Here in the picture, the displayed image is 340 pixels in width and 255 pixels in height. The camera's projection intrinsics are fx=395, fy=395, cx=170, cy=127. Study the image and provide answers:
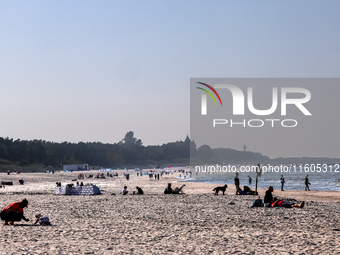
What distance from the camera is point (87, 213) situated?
15.3 meters

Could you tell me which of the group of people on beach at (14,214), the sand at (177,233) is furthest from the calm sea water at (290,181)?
the group of people on beach at (14,214)

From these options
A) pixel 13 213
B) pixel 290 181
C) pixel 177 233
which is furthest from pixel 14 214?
pixel 290 181

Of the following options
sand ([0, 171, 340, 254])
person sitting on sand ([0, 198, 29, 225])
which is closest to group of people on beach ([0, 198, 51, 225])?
person sitting on sand ([0, 198, 29, 225])

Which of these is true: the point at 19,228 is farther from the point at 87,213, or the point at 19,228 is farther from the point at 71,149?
the point at 71,149

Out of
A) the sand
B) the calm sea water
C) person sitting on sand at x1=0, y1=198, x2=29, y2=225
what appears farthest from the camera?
the calm sea water

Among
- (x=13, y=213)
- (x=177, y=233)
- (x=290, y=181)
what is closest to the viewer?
(x=177, y=233)

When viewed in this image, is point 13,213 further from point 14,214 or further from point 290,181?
point 290,181

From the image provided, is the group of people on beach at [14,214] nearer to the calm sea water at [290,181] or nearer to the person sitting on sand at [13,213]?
the person sitting on sand at [13,213]

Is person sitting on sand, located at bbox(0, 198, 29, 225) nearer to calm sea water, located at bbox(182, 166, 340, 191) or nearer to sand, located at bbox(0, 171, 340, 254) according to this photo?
sand, located at bbox(0, 171, 340, 254)

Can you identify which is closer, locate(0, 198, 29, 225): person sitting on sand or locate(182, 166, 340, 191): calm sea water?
locate(0, 198, 29, 225): person sitting on sand

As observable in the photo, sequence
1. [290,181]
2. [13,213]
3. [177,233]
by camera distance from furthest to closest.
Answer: [290,181] < [13,213] < [177,233]

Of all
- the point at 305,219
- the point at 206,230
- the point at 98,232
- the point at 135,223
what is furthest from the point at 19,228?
the point at 305,219

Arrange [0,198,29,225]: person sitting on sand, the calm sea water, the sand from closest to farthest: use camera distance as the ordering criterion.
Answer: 1. the sand
2. [0,198,29,225]: person sitting on sand
3. the calm sea water

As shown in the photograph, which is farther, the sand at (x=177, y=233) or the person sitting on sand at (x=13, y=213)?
the person sitting on sand at (x=13, y=213)
